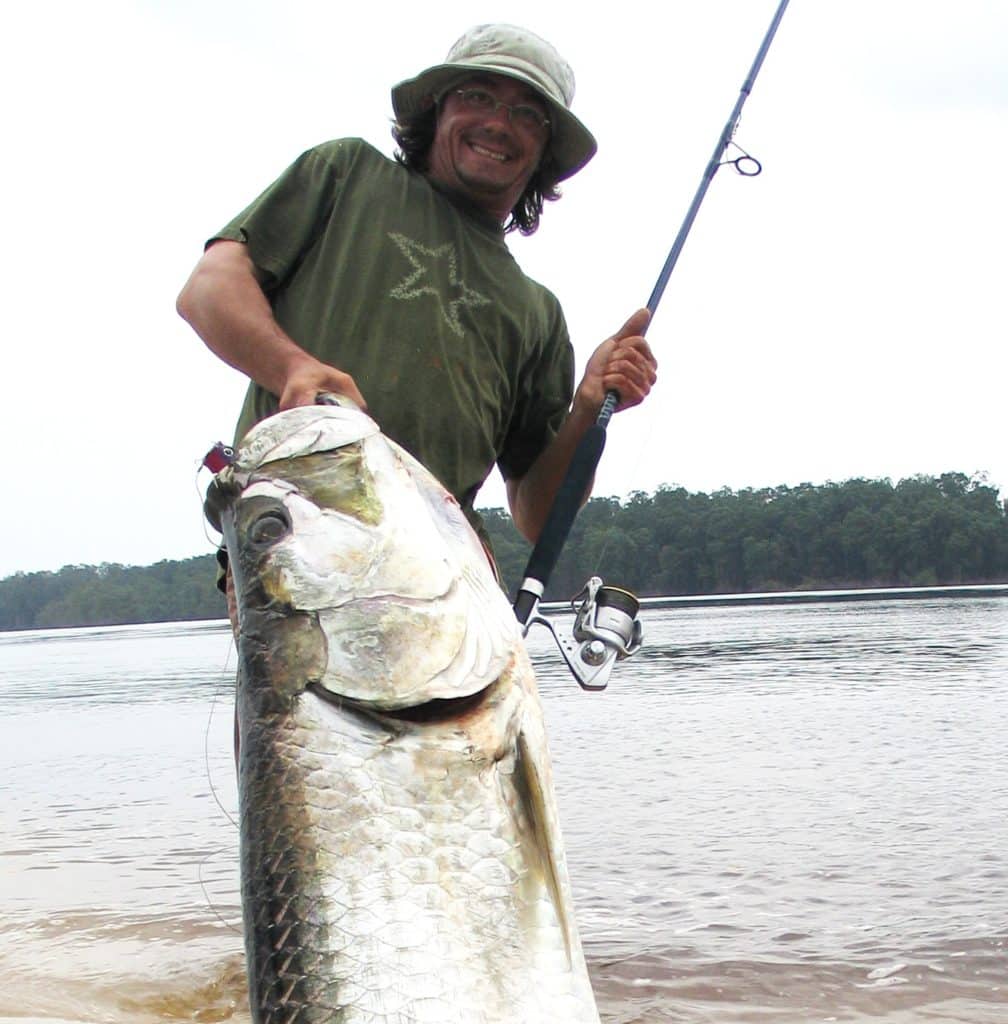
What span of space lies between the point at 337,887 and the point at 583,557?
51.3 metres

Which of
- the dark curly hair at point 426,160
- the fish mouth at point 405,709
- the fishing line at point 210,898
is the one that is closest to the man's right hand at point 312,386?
the fish mouth at point 405,709

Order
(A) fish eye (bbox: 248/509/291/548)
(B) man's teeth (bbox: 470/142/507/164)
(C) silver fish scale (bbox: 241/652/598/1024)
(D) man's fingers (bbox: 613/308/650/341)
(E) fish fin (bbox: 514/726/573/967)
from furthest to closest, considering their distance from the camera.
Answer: (D) man's fingers (bbox: 613/308/650/341)
(B) man's teeth (bbox: 470/142/507/164)
(A) fish eye (bbox: 248/509/291/548)
(E) fish fin (bbox: 514/726/573/967)
(C) silver fish scale (bbox: 241/652/598/1024)

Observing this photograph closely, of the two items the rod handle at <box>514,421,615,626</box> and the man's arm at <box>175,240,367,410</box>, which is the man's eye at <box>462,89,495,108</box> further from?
the rod handle at <box>514,421,615,626</box>

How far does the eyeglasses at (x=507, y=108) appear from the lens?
3090mm

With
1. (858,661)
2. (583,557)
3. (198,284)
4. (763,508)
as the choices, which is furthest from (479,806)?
(763,508)

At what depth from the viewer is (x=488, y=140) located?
123 inches

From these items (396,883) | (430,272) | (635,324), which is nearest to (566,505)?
(635,324)

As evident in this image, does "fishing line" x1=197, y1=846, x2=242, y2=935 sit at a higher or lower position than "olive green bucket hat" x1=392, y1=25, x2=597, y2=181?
lower

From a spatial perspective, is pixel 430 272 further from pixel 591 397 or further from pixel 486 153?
pixel 591 397

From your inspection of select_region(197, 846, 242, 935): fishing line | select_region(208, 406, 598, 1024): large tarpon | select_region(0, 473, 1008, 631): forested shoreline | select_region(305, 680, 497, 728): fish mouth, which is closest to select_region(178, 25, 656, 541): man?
select_region(208, 406, 598, 1024): large tarpon

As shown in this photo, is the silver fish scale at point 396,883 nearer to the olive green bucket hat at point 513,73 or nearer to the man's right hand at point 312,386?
the man's right hand at point 312,386

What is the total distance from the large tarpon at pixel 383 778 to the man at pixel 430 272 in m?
0.68

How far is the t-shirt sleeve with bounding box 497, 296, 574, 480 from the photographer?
11.0ft

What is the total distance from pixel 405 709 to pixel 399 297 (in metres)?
1.27
